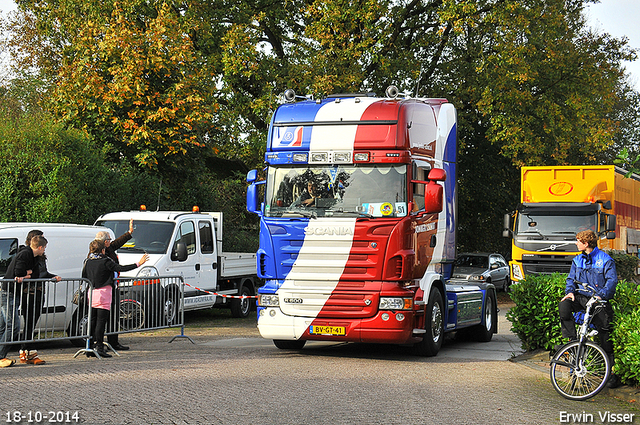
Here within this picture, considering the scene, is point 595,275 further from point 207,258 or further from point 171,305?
point 207,258

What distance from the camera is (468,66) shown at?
27016 mm

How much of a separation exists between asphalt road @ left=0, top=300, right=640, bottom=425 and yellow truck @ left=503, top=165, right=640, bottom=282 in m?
8.61

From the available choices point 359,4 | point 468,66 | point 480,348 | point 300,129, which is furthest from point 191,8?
point 480,348

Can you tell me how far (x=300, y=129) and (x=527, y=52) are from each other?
15.5 meters

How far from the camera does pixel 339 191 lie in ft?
34.7

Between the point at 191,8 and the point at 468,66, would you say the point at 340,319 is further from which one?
the point at 468,66

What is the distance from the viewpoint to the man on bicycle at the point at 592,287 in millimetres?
8234

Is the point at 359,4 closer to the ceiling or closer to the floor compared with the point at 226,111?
closer to the ceiling

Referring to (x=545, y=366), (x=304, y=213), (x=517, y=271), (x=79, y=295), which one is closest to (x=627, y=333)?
(x=545, y=366)

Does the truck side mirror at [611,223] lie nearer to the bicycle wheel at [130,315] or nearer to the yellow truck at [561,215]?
the yellow truck at [561,215]

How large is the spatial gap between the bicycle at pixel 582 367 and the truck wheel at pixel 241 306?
10.5 m

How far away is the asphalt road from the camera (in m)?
6.90

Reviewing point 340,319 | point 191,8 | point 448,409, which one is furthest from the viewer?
point 191,8

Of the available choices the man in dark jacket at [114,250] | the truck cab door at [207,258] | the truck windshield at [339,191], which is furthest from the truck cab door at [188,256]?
the truck windshield at [339,191]
